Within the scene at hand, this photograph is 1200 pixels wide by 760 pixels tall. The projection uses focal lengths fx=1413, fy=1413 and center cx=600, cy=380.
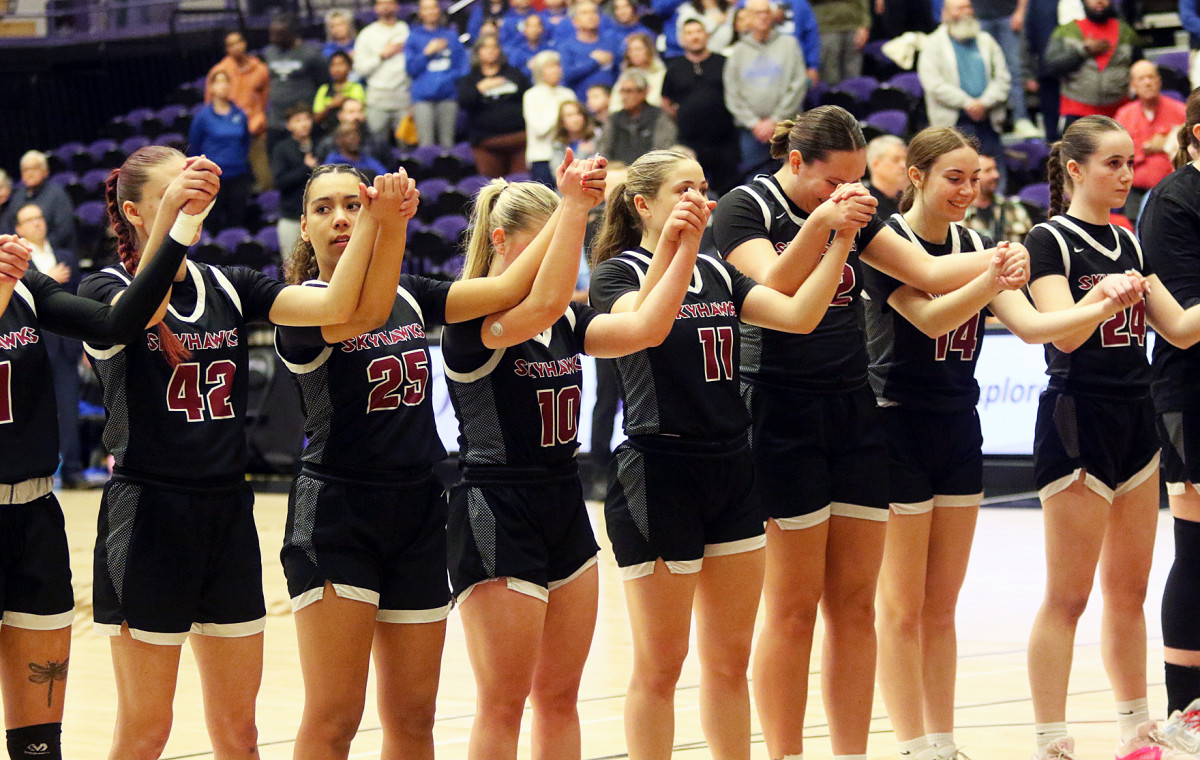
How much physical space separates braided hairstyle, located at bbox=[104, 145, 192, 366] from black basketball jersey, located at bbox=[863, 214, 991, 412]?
2132 mm

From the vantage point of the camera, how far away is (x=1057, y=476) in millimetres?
4430

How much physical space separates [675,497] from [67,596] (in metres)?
1.57

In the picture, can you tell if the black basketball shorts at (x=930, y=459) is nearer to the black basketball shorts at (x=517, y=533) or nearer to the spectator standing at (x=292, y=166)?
the black basketball shorts at (x=517, y=533)

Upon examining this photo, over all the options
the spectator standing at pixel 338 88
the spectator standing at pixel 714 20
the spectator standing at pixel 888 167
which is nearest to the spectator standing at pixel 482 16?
the spectator standing at pixel 338 88

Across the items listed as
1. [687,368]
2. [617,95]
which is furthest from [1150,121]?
[687,368]

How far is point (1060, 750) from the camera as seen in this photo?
14.3 ft

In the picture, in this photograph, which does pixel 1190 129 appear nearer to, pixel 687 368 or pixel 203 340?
pixel 687 368

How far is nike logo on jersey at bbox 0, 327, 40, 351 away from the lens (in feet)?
11.3

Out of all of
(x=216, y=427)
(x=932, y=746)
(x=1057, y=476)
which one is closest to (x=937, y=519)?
(x=1057, y=476)

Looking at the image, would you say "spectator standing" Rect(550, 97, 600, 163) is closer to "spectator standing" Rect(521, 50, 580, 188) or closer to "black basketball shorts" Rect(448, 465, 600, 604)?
"spectator standing" Rect(521, 50, 580, 188)

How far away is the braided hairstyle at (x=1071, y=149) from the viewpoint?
4422 millimetres

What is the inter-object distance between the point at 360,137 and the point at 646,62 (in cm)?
283

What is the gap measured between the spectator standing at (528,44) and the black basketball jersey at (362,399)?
967 cm

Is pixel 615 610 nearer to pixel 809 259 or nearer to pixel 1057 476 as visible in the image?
pixel 1057 476
